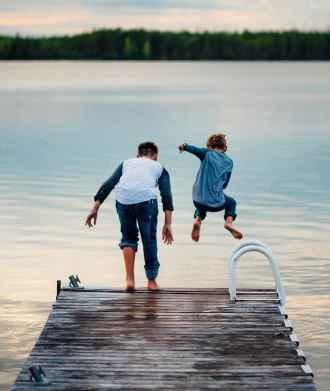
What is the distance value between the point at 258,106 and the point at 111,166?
108 ft

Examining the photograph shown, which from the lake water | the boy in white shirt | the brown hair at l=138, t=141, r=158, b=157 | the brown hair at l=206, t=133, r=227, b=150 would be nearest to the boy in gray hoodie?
the brown hair at l=206, t=133, r=227, b=150

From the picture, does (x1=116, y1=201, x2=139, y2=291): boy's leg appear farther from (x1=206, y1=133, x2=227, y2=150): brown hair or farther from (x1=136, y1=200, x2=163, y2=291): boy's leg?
(x1=206, y1=133, x2=227, y2=150): brown hair

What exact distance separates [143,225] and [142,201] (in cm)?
23

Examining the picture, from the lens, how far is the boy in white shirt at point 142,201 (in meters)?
6.26

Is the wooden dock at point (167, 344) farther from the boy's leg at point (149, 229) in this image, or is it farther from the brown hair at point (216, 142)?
the brown hair at point (216, 142)

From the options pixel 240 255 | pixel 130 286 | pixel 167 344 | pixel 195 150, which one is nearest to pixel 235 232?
pixel 240 255

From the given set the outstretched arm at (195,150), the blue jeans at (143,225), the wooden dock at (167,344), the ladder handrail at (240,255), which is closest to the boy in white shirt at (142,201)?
the blue jeans at (143,225)

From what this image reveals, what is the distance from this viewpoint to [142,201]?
625 centimetres

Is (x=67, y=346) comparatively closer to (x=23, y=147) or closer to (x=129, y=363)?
(x=129, y=363)

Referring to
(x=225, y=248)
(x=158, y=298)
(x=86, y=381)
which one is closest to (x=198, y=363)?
(x=86, y=381)

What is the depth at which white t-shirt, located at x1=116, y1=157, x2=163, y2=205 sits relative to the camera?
6246mm

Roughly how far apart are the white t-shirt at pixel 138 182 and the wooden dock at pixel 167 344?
3.05 feet

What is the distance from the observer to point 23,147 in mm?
26328

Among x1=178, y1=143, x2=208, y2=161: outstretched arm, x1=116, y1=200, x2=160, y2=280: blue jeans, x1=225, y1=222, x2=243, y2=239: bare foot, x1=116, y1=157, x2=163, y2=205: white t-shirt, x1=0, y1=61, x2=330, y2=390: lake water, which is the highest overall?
x1=178, y1=143, x2=208, y2=161: outstretched arm
